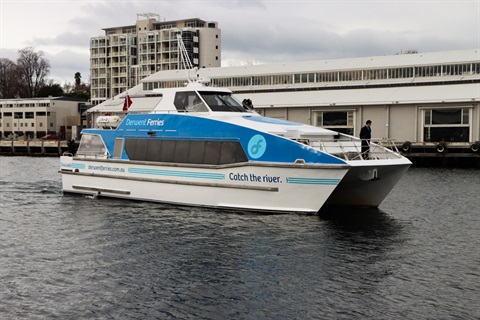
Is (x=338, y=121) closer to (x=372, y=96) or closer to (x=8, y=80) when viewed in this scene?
(x=372, y=96)

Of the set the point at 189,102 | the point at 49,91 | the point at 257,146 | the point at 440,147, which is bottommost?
the point at 440,147

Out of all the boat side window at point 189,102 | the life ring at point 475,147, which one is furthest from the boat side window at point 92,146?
the life ring at point 475,147

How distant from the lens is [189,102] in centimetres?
1844

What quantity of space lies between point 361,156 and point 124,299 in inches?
347

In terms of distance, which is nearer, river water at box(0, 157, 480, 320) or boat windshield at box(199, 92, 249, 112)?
river water at box(0, 157, 480, 320)

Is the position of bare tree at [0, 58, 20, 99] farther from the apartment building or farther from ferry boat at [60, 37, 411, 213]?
ferry boat at [60, 37, 411, 213]

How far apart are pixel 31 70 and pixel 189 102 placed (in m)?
Answer: 110

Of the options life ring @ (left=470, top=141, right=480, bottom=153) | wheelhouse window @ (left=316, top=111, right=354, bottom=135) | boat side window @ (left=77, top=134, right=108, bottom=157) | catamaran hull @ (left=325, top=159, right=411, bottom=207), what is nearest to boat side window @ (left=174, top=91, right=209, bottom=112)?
boat side window @ (left=77, top=134, right=108, bottom=157)

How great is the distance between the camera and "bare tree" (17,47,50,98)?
118m

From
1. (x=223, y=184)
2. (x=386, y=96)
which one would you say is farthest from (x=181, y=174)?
(x=386, y=96)

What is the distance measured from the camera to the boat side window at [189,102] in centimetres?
1814

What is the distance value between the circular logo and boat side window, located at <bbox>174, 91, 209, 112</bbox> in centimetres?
265

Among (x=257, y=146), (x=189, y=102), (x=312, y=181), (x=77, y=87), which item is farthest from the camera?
(x=77, y=87)

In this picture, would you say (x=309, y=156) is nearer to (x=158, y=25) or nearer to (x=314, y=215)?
(x=314, y=215)
